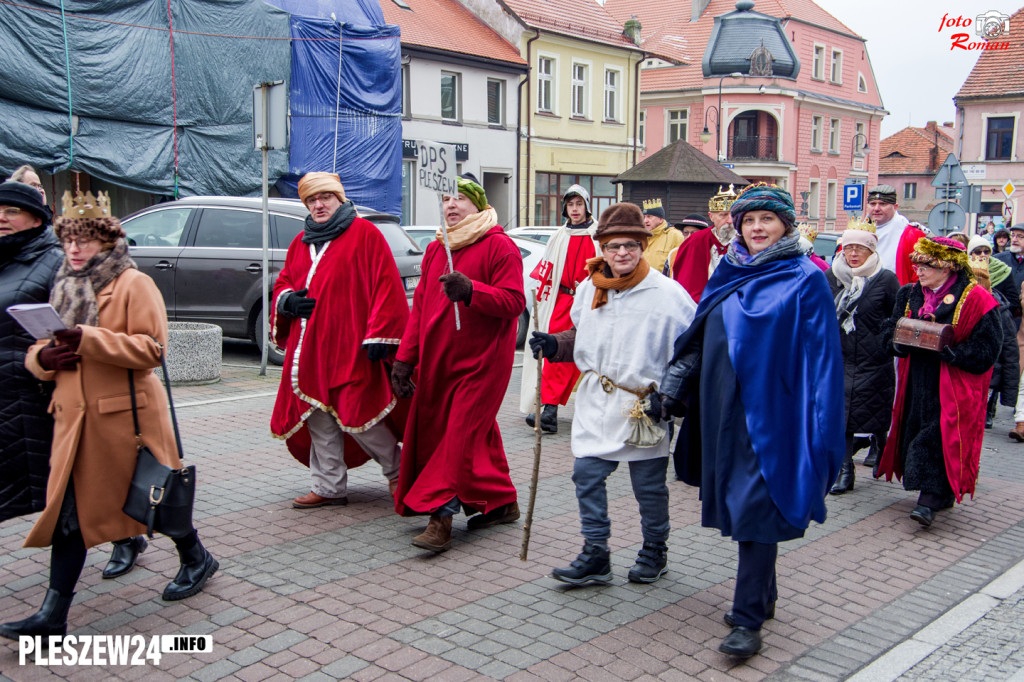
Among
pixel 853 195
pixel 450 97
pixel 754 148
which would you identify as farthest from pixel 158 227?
pixel 754 148

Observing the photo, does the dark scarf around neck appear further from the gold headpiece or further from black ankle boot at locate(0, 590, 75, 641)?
the gold headpiece

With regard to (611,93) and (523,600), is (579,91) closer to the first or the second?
(611,93)

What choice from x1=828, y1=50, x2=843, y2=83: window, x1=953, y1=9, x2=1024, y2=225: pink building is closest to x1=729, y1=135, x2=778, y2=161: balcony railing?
x1=828, y1=50, x2=843, y2=83: window

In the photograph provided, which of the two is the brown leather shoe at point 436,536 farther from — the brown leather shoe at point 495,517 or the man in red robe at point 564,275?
the man in red robe at point 564,275

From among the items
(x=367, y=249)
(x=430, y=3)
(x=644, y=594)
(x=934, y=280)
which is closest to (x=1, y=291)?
(x=367, y=249)

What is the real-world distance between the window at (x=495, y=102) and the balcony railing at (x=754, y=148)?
65.1 ft

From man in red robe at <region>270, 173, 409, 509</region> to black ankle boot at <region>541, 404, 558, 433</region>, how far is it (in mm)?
2764

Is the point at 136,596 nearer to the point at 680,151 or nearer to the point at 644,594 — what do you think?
the point at 644,594

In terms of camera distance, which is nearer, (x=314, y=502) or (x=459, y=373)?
(x=459, y=373)

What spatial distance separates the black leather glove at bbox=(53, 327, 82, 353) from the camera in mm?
3842

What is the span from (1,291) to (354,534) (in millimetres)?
2197

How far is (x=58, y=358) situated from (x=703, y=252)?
5.00 meters

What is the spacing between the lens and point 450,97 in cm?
3012

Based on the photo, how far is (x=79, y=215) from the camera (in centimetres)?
407
